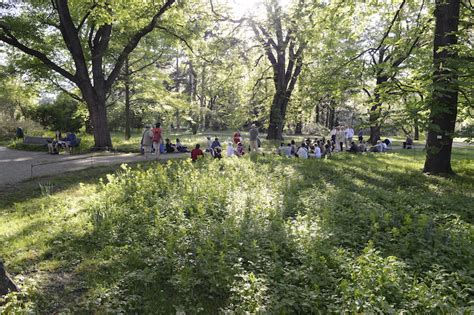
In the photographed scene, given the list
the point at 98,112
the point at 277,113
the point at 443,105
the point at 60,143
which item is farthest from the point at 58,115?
the point at 443,105

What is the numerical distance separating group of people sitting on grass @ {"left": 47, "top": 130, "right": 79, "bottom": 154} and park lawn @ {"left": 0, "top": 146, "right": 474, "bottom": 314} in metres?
8.50

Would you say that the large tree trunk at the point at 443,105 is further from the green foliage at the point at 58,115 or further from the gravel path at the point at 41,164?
the green foliage at the point at 58,115

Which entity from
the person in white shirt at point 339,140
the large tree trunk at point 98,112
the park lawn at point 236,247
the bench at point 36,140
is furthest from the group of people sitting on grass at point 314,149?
the bench at point 36,140

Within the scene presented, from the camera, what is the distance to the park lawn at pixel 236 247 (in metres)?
4.36

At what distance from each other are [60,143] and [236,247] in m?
16.2

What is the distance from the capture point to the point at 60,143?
1864 cm

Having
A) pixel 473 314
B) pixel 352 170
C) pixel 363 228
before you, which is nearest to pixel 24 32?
pixel 352 170

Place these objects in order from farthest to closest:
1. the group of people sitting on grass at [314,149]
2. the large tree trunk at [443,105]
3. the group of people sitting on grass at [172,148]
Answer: the group of people sitting on grass at [172,148]
the group of people sitting on grass at [314,149]
the large tree trunk at [443,105]

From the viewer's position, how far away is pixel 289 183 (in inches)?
406

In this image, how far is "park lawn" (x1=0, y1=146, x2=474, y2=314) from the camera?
4.36 metres

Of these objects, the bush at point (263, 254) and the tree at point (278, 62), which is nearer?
the bush at point (263, 254)

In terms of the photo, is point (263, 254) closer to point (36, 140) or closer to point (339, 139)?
point (339, 139)

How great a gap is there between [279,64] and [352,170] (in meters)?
14.1

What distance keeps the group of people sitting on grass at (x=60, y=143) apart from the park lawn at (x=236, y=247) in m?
8.50
